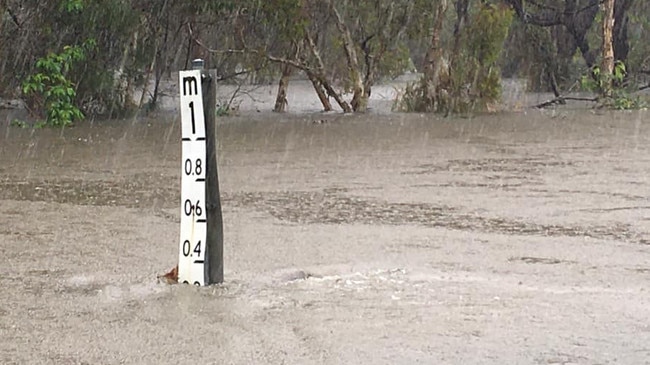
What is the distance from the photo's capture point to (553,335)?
19.0 feet

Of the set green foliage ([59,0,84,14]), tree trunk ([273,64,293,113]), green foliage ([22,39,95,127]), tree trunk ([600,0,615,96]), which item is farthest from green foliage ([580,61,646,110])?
green foliage ([59,0,84,14])

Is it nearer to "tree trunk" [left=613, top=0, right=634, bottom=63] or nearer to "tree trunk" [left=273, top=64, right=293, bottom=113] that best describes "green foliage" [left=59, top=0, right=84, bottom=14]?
"tree trunk" [left=273, top=64, right=293, bottom=113]

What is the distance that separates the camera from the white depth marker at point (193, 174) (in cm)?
664

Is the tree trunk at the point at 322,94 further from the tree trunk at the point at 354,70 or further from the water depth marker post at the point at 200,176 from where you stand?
the water depth marker post at the point at 200,176

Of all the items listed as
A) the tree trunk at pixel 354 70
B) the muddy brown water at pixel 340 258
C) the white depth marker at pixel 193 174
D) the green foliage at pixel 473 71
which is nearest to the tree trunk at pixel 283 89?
the tree trunk at pixel 354 70

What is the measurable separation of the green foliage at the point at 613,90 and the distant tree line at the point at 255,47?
121 millimetres

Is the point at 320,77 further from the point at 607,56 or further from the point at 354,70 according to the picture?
the point at 607,56

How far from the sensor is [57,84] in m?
18.7

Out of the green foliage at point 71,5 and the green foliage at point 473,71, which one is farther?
the green foliage at point 473,71

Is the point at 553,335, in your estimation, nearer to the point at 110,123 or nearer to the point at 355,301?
the point at 355,301

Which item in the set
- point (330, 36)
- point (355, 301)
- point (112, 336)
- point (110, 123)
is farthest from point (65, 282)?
point (330, 36)

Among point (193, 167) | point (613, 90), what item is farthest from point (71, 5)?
point (613, 90)

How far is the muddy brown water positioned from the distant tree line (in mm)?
4001

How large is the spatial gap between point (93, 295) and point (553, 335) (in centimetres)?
263
